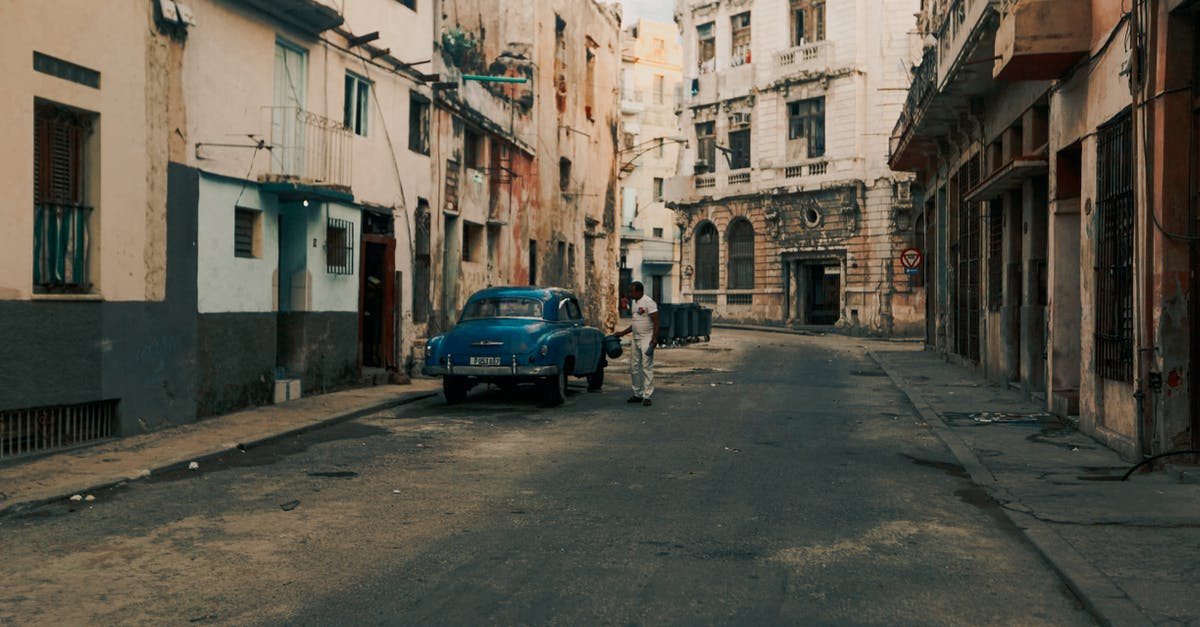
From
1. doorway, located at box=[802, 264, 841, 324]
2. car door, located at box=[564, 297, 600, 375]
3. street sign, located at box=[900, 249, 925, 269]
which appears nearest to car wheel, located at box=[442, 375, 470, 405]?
car door, located at box=[564, 297, 600, 375]

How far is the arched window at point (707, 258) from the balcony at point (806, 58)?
829 centimetres

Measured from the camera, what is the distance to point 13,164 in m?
9.74

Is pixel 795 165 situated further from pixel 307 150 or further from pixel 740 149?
pixel 307 150

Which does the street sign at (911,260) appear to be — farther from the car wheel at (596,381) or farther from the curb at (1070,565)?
the curb at (1070,565)

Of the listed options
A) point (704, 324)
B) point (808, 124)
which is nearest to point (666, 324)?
point (704, 324)

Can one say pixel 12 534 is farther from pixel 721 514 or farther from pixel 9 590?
pixel 721 514

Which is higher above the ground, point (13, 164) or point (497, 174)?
point (497, 174)

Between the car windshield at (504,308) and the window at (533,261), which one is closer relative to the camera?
the car windshield at (504,308)

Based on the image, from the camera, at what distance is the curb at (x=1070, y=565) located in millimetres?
4988

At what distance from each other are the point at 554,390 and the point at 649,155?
2380 inches

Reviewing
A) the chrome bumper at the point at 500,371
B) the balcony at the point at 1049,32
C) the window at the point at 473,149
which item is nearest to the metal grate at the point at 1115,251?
the balcony at the point at 1049,32

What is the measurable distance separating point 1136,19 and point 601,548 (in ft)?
23.9

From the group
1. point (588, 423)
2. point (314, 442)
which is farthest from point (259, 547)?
point (588, 423)

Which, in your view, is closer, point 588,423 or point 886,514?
point 886,514
